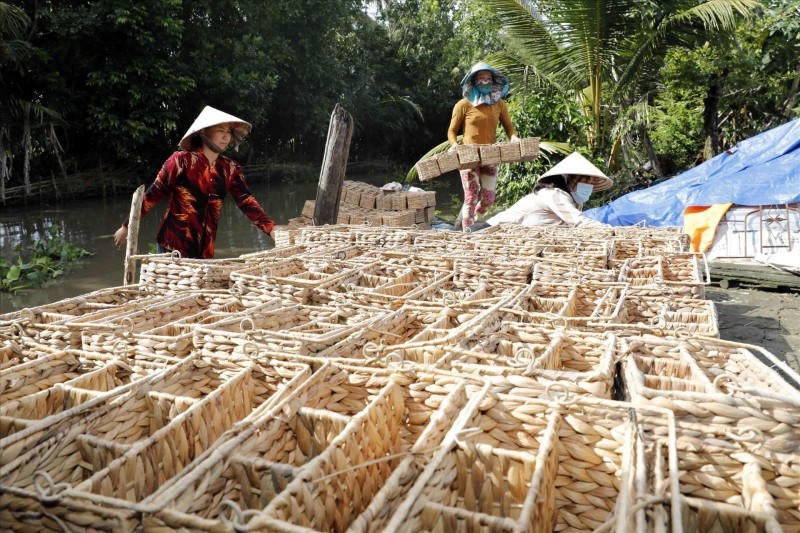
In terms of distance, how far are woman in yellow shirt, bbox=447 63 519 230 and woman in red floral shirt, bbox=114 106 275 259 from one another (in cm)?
253

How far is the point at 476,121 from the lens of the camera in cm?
572

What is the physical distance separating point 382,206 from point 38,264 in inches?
152

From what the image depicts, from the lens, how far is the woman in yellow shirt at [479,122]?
564cm

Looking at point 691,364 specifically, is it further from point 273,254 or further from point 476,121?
point 476,121

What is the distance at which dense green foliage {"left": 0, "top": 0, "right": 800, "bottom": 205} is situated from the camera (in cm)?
777

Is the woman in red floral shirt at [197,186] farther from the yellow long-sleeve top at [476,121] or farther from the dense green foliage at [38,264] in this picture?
the dense green foliage at [38,264]

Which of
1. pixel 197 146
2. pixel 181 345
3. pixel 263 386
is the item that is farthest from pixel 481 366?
pixel 197 146

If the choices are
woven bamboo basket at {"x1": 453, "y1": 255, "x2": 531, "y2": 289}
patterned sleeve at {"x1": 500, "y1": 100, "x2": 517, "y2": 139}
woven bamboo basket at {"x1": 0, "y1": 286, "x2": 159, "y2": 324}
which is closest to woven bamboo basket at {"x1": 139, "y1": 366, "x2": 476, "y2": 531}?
woven bamboo basket at {"x1": 0, "y1": 286, "x2": 159, "y2": 324}

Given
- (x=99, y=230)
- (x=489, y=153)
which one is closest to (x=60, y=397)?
(x=489, y=153)

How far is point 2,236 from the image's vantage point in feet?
30.6

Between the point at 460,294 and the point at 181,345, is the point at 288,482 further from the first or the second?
the point at 460,294

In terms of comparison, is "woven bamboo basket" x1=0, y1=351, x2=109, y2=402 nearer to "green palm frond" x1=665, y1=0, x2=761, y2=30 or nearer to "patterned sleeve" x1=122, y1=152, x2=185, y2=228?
"patterned sleeve" x1=122, y1=152, x2=185, y2=228

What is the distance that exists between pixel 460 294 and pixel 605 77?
273 inches

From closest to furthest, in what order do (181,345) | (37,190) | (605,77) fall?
(181,345) < (605,77) < (37,190)
